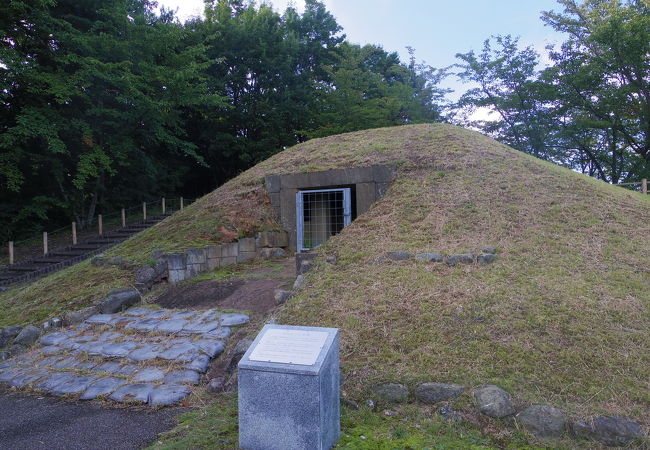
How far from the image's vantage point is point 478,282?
455 centimetres

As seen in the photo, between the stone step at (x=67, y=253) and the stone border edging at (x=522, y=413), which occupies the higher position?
the stone step at (x=67, y=253)

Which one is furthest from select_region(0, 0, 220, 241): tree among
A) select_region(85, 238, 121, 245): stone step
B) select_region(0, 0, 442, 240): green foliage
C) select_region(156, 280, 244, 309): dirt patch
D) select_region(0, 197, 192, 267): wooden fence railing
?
select_region(156, 280, 244, 309): dirt patch

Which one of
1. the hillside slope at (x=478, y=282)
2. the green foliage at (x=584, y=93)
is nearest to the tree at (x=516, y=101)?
the green foliage at (x=584, y=93)

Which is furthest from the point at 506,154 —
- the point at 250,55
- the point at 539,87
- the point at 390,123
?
the point at 250,55

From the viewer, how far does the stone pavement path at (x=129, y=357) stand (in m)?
4.00

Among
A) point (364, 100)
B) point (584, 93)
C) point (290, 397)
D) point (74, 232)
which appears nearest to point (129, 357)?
point (290, 397)

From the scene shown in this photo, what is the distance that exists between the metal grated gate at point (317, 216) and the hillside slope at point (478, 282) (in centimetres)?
58

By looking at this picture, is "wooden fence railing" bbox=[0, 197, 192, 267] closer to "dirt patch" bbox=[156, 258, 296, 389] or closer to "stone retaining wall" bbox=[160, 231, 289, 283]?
Result: "stone retaining wall" bbox=[160, 231, 289, 283]

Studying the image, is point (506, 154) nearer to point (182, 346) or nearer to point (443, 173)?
point (443, 173)

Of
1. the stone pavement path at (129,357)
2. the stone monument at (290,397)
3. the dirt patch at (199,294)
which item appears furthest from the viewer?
the dirt patch at (199,294)

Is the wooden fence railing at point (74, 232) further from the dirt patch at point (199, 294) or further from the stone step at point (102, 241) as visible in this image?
the dirt patch at point (199, 294)

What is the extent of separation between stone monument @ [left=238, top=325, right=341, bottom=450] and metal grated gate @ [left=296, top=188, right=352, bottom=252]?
18.8 ft

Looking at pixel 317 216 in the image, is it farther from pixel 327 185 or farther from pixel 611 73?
pixel 611 73

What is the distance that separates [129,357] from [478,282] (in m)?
3.94
